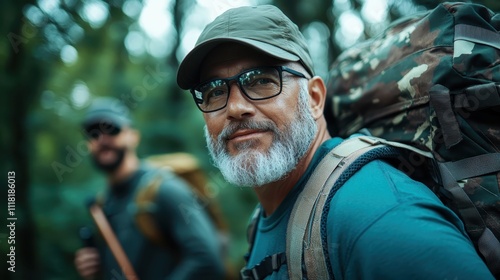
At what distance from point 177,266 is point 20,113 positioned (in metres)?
3.14

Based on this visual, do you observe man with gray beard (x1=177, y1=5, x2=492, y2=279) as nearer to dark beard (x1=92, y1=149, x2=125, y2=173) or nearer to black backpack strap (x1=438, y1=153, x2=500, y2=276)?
black backpack strap (x1=438, y1=153, x2=500, y2=276)

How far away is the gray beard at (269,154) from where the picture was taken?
6.25 ft

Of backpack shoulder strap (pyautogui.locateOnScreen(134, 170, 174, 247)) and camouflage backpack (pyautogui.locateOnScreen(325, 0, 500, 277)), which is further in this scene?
backpack shoulder strap (pyautogui.locateOnScreen(134, 170, 174, 247))

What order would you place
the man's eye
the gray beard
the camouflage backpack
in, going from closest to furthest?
the camouflage backpack < the gray beard < the man's eye

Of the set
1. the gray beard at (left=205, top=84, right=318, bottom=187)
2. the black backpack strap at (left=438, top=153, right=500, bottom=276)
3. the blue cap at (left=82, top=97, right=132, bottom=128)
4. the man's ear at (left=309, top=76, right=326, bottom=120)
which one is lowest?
the black backpack strap at (left=438, top=153, right=500, bottom=276)

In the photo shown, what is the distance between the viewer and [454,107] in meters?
1.73

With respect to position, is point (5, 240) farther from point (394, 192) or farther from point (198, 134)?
point (394, 192)

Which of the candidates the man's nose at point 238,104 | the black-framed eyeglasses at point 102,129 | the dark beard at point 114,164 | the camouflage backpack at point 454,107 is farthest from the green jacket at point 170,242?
the camouflage backpack at point 454,107

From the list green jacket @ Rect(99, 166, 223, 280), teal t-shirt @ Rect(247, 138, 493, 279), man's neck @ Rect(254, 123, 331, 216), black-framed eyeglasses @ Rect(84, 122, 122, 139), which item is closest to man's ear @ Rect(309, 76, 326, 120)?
man's neck @ Rect(254, 123, 331, 216)

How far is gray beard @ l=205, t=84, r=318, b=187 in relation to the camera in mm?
1905

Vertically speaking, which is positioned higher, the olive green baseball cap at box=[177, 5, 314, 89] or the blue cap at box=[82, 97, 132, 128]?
the blue cap at box=[82, 97, 132, 128]

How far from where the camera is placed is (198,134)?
8.01 m

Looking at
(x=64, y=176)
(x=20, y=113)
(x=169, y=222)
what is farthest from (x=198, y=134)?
(x=169, y=222)

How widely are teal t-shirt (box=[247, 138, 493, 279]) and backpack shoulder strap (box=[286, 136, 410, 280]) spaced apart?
0.14 feet
